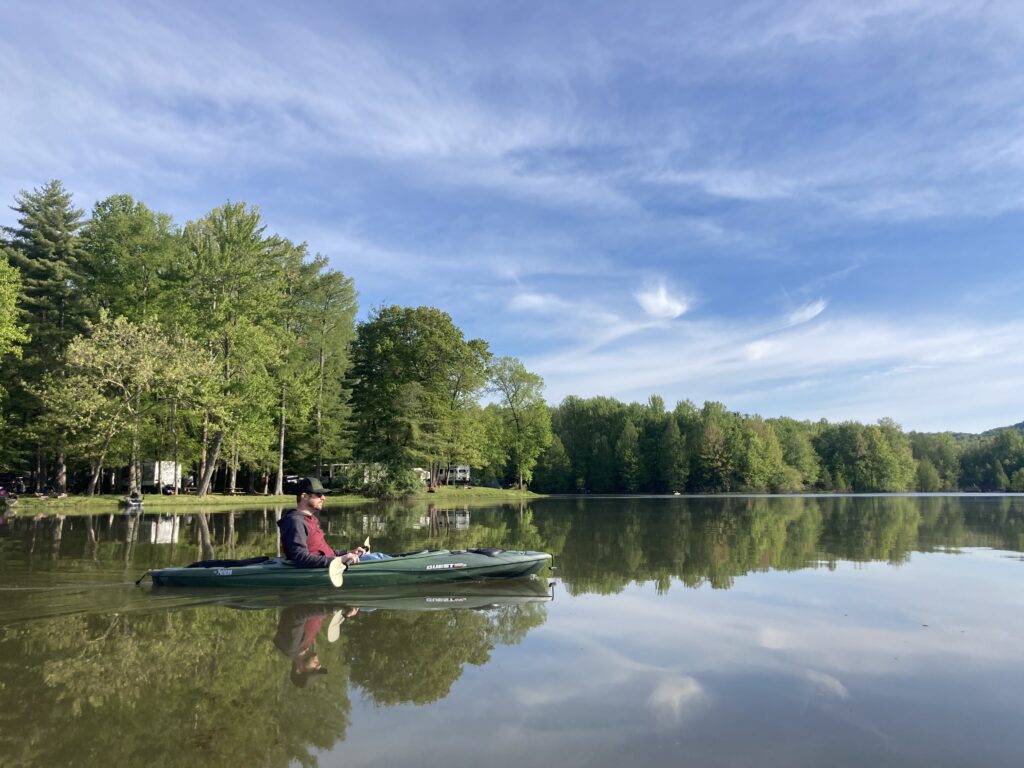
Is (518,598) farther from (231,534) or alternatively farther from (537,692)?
(231,534)

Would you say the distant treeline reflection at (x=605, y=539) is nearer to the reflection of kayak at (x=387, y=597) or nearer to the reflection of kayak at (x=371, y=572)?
the reflection of kayak at (x=387, y=597)

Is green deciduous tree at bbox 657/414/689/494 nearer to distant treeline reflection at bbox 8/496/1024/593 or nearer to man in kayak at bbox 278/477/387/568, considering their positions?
distant treeline reflection at bbox 8/496/1024/593

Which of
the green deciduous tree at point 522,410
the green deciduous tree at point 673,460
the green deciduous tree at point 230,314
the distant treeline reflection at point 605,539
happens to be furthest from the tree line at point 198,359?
the green deciduous tree at point 673,460

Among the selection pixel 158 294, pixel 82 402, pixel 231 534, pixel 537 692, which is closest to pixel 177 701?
pixel 537 692

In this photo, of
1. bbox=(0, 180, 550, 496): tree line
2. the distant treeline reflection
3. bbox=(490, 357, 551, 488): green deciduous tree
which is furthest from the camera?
bbox=(490, 357, 551, 488): green deciduous tree

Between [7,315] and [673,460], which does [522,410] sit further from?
[7,315]

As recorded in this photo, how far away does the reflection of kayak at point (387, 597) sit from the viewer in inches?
387

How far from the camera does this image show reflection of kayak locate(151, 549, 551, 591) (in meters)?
10.3

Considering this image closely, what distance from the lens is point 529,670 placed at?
6.79 m

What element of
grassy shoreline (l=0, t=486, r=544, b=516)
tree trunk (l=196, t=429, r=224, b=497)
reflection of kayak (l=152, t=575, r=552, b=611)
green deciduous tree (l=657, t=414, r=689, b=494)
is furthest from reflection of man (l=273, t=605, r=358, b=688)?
green deciduous tree (l=657, t=414, r=689, b=494)

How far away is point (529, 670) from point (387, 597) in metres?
4.20

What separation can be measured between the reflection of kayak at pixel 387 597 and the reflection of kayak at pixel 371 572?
14cm

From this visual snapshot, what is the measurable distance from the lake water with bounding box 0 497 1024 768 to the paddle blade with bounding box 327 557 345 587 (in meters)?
0.33

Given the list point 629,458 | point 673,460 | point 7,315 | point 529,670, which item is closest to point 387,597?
point 529,670
